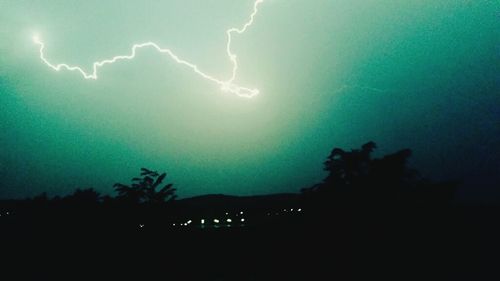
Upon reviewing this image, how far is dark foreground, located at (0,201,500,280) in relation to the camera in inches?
234

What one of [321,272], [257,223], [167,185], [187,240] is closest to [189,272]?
[187,240]

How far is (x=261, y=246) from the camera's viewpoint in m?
9.43

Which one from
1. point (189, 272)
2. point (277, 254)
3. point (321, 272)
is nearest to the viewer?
point (321, 272)

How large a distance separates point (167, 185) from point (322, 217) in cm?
406

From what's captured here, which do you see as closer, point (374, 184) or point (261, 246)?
point (374, 184)

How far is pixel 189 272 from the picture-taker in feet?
33.9

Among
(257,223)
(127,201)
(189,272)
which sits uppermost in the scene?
(127,201)

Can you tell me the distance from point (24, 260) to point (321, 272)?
9.18 metres

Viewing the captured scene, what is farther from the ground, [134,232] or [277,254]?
[134,232]

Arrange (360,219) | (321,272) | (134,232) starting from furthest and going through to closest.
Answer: (134,232), (321,272), (360,219)

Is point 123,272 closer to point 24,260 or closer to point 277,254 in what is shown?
point 24,260

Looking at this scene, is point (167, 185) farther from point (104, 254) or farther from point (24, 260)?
point (24, 260)

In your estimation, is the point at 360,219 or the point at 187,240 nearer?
the point at 360,219

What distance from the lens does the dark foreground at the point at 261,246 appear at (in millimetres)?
5938
